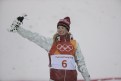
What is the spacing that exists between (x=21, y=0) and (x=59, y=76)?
806 millimetres

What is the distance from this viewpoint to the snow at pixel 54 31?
2.16 meters

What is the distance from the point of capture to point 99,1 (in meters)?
2.33

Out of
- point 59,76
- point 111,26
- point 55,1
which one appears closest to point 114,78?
point 111,26

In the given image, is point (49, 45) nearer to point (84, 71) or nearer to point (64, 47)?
point (64, 47)

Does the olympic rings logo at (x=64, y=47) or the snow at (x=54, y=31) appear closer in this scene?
the olympic rings logo at (x=64, y=47)

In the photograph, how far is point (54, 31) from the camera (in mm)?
2186

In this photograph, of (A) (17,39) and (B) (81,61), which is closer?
(B) (81,61)

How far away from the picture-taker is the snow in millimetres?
2158

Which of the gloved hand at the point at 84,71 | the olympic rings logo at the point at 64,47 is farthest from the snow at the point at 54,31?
the olympic rings logo at the point at 64,47

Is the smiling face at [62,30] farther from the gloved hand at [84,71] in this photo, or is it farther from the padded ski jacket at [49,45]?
the gloved hand at [84,71]

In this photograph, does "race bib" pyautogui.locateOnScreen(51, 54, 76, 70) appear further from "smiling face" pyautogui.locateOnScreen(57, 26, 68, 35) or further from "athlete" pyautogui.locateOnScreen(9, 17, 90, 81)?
"smiling face" pyautogui.locateOnScreen(57, 26, 68, 35)

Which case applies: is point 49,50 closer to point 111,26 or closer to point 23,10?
point 23,10

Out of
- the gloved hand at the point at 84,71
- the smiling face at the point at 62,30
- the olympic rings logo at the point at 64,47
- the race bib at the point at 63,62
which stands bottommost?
the gloved hand at the point at 84,71

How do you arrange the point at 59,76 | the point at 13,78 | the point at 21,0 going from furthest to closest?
the point at 21,0
the point at 13,78
the point at 59,76
